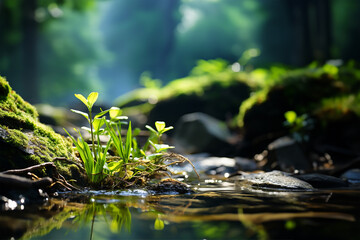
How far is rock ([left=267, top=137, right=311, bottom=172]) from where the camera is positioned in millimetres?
5207

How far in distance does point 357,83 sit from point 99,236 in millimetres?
7587

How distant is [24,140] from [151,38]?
141ft

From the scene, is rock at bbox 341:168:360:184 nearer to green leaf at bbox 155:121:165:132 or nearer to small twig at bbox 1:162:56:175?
green leaf at bbox 155:121:165:132

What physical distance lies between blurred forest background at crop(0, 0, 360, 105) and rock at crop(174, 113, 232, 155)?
3220mm

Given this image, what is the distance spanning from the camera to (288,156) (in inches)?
209

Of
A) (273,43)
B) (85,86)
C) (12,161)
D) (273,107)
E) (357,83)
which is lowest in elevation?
(12,161)

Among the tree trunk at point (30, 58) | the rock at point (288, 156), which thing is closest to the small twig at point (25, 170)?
the rock at point (288, 156)

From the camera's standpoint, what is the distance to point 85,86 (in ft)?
103

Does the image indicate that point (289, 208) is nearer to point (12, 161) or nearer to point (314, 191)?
point (314, 191)

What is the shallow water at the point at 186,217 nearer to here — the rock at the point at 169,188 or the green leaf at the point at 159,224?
the green leaf at the point at 159,224

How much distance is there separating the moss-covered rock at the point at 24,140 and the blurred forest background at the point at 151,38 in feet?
25.1

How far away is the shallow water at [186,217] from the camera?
147 cm

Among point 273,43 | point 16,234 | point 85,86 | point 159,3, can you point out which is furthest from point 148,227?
point 159,3

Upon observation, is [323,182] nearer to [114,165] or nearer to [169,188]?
[169,188]
